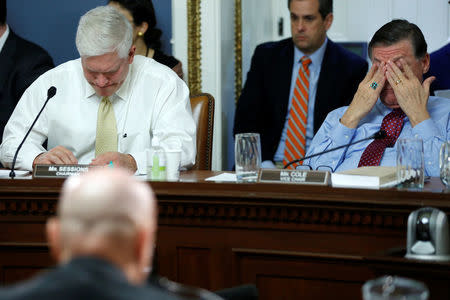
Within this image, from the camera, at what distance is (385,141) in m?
3.04

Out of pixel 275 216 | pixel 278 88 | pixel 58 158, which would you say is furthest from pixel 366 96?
pixel 58 158

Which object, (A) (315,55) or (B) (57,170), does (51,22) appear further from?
(B) (57,170)

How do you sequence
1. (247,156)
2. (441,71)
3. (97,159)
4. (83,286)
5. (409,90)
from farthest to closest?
1. (441,71)
2. (409,90)
3. (97,159)
4. (247,156)
5. (83,286)

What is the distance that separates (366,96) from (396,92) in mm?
128

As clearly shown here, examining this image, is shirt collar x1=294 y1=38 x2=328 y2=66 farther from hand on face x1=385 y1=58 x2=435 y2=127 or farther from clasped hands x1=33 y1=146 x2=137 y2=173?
clasped hands x1=33 y1=146 x2=137 y2=173

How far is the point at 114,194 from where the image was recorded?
99cm

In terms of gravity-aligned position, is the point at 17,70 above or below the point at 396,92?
above

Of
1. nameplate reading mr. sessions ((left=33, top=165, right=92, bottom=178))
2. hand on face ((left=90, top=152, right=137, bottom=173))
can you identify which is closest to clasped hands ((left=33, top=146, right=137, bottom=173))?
hand on face ((left=90, top=152, right=137, bottom=173))

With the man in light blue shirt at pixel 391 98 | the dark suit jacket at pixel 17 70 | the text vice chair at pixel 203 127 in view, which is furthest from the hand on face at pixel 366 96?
the dark suit jacket at pixel 17 70

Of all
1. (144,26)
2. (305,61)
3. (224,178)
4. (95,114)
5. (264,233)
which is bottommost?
(264,233)

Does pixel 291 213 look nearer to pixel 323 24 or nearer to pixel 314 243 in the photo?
pixel 314 243

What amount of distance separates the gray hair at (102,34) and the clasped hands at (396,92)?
93 cm

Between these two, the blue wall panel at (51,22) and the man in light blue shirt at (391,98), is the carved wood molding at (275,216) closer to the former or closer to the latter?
the man in light blue shirt at (391,98)

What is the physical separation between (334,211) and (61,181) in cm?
87
